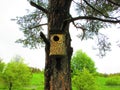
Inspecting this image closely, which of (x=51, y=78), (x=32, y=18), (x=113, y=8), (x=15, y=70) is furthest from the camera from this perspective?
(x=15, y=70)

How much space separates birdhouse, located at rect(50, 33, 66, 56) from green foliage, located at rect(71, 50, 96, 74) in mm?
38342

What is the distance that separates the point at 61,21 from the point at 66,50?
69 centimetres

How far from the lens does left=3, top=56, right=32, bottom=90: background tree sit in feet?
134

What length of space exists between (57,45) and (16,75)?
3164cm

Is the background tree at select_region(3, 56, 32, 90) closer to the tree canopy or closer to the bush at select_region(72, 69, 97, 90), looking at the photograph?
the bush at select_region(72, 69, 97, 90)

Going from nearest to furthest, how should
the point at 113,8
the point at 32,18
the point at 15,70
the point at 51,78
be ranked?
the point at 51,78, the point at 113,8, the point at 32,18, the point at 15,70

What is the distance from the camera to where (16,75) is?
40969 mm

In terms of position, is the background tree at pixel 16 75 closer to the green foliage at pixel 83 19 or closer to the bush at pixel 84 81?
the bush at pixel 84 81

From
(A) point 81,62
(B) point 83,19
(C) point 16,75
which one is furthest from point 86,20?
(A) point 81,62

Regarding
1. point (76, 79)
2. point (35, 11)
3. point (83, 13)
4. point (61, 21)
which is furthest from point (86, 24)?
point (76, 79)

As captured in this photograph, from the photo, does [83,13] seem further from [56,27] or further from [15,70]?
[15,70]

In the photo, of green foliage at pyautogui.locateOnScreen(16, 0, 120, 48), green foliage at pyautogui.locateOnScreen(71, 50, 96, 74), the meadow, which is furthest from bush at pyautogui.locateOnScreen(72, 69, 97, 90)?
green foliage at pyautogui.locateOnScreen(16, 0, 120, 48)

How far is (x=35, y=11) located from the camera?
13195 mm

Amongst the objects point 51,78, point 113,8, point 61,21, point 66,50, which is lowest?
point 51,78
